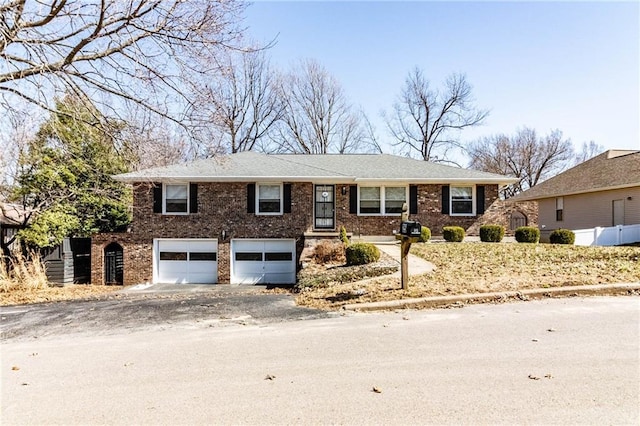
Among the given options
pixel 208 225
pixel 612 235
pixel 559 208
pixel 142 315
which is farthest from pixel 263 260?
pixel 559 208

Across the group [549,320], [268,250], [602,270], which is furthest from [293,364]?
[268,250]

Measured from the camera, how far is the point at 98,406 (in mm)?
3598

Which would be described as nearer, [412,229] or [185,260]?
[412,229]

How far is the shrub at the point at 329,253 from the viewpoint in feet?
45.9

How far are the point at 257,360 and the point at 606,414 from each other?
342cm

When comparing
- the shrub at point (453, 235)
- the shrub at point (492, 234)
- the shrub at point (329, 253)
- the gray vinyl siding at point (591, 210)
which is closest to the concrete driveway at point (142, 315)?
the shrub at point (329, 253)

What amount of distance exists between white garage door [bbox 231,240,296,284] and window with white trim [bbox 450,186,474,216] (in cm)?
838

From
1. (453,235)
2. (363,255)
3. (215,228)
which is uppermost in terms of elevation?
(215,228)

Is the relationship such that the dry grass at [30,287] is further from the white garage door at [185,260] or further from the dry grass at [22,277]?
the white garage door at [185,260]

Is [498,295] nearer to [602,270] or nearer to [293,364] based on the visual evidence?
[602,270]

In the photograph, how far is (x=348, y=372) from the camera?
425cm

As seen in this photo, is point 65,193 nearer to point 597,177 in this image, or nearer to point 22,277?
point 22,277

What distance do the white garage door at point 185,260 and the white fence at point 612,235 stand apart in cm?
1674

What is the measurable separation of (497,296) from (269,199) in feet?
39.1
